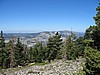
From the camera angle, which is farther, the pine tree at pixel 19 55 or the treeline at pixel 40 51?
the pine tree at pixel 19 55

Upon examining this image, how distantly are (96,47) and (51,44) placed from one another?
5903cm

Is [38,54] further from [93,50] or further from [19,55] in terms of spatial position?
[93,50]

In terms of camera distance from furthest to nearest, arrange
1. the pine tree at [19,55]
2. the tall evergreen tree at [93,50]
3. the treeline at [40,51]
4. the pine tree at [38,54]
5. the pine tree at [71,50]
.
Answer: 1. the pine tree at [38,54]
2. the pine tree at [71,50]
3. the pine tree at [19,55]
4. the treeline at [40,51]
5. the tall evergreen tree at [93,50]

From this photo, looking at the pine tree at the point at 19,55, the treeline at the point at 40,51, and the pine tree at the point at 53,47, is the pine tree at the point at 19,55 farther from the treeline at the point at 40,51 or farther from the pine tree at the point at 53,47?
the pine tree at the point at 53,47

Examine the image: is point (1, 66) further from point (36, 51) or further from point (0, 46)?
point (36, 51)

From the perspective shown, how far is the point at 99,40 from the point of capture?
Answer: 18578 mm

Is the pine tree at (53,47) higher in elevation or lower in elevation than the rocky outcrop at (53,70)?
higher

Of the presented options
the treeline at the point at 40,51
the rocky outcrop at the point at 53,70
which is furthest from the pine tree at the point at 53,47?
the rocky outcrop at the point at 53,70

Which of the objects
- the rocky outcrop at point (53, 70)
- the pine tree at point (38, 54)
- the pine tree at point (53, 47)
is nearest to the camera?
the rocky outcrop at point (53, 70)

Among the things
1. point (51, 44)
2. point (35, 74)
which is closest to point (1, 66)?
point (51, 44)

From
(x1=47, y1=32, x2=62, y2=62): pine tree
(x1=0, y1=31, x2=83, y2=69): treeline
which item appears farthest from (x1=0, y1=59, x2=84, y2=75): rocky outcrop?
(x1=0, y1=31, x2=83, y2=69): treeline

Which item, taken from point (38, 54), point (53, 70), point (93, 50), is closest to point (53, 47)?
point (38, 54)

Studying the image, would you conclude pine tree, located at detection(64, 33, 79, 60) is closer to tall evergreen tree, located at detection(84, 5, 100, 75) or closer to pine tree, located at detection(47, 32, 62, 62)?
pine tree, located at detection(47, 32, 62, 62)

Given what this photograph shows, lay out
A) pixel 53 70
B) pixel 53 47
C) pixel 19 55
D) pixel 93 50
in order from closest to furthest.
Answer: pixel 93 50 → pixel 53 70 → pixel 53 47 → pixel 19 55
